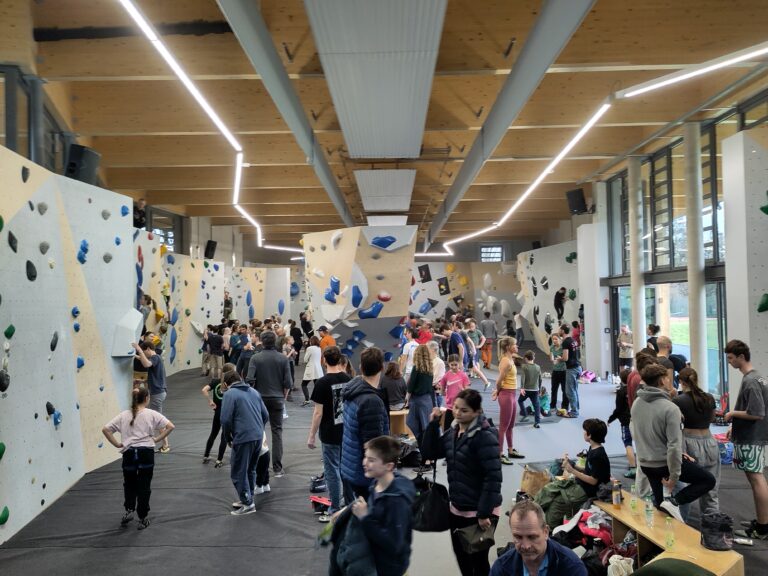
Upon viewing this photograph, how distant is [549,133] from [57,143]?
7.51 meters

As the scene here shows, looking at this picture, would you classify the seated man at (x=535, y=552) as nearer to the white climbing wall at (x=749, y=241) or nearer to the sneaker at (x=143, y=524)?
the sneaker at (x=143, y=524)

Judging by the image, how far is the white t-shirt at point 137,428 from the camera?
4.70 metres

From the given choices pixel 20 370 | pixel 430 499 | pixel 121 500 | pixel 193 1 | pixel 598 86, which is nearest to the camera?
pixel 430 499

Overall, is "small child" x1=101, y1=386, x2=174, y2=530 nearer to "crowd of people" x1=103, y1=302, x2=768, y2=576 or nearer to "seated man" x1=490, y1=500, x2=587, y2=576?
"crowd of people" x1=103, y1=302, x2=768, y2=576

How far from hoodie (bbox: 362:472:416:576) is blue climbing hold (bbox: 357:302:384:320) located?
7540 millimetres

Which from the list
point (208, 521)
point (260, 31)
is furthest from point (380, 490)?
point (260, 31)

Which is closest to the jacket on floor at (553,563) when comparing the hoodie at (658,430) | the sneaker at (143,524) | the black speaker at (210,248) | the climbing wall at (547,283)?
the hoodie at (658,430)

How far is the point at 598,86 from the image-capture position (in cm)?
796

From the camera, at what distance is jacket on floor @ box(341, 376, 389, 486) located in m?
3.68

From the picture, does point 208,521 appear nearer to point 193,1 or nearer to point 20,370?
point 20,370

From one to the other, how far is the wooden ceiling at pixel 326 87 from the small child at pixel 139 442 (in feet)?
12.4

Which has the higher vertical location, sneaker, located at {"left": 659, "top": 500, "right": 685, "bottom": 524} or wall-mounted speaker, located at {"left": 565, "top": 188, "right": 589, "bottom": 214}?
wall-mounted speaker, located at {"left": 565, "top": 188, "right": 589, "bottom": 214}

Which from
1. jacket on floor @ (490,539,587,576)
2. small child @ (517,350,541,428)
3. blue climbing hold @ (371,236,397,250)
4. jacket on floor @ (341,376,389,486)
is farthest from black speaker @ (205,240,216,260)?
jacket on floor @ (490,539,587,576)

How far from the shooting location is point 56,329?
225 inches
